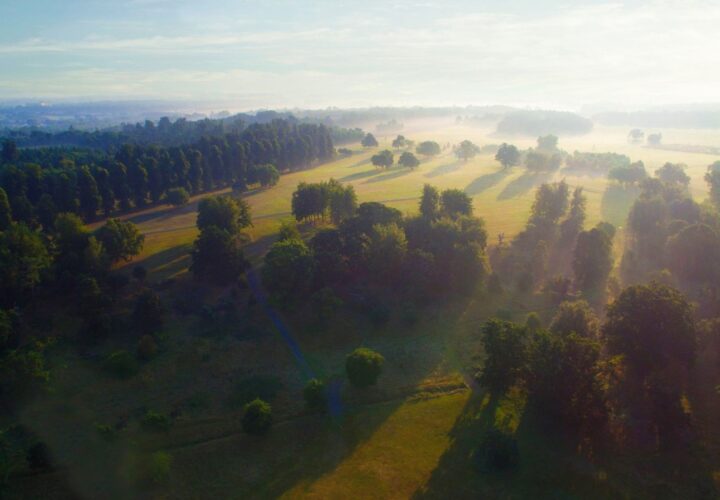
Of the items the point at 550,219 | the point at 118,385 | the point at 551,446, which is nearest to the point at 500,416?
the point at 551,446

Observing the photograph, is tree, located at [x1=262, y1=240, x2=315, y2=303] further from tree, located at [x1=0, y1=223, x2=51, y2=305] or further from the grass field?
tree, located at [x1=0, y1=223, x2=51, y2=305]

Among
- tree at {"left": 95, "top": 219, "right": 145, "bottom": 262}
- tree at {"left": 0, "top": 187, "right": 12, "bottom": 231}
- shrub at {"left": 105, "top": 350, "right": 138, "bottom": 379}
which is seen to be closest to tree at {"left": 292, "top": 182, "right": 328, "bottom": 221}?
tree at {"left": 95, "top": 219, "right": 145, "bottom": 262}

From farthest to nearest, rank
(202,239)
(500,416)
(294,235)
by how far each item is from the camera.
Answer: (294,235) < (202,239) < (500,416)

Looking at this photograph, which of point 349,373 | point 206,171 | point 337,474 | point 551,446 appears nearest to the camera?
point 337,474

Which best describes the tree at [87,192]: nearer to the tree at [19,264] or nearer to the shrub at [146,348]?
the tree at [19,264]

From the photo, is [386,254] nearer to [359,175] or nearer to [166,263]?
[166,263]

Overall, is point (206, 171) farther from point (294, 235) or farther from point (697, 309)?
point (697, 309)
